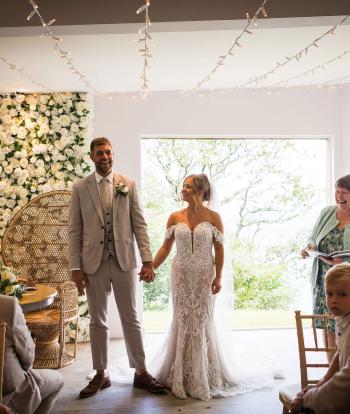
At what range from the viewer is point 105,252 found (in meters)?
3.79

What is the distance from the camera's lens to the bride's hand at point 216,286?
3.88 m

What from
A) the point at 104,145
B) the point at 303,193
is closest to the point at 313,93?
the point at 303,193

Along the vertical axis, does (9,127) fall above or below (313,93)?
below

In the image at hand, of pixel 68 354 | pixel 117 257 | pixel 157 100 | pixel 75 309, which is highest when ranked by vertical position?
pixel 157 100

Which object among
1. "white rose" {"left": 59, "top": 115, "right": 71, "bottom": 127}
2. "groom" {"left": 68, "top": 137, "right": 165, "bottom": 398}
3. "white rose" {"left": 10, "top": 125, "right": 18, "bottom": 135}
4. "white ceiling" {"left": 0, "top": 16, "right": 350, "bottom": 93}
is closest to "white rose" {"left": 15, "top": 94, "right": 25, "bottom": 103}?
"white ceiling" {"left": 0, "top": 16, "right": 350, "bottom": 93}

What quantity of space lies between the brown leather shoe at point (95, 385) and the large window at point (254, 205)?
2.03 m

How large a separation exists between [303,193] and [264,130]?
1.01 meters

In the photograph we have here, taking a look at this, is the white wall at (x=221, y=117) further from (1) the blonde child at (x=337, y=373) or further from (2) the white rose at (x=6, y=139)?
(1) the blonde child at (x=337, y=373)

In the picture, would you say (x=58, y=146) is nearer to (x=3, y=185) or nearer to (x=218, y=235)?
(x=3, y=185)

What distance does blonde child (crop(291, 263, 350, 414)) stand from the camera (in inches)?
77.6

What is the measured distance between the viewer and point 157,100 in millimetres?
5727

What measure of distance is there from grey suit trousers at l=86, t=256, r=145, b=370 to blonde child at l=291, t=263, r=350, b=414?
6.10ft

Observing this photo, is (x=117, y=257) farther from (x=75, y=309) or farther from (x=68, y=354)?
(x=68, y=354)

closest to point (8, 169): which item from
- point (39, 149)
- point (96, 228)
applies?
point (39, 149)
